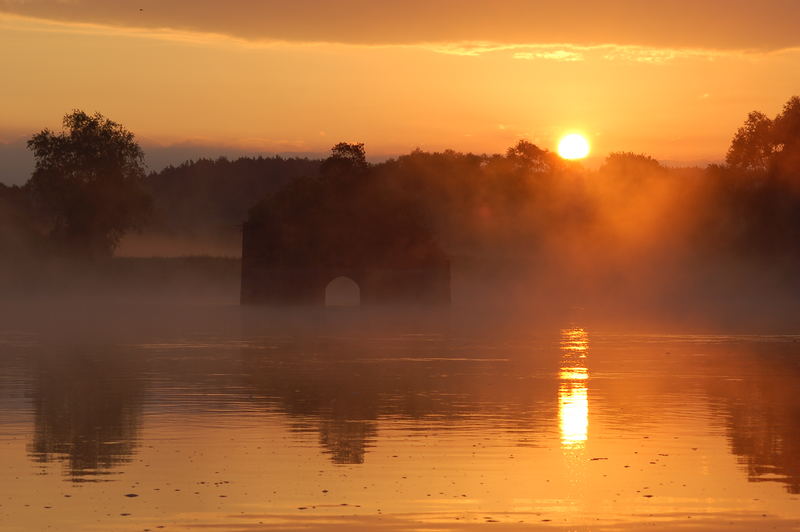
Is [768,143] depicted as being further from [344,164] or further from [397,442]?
[397,442]

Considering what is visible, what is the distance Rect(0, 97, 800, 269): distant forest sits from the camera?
97.3m

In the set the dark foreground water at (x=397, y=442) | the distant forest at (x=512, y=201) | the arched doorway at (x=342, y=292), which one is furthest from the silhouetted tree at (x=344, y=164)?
the dark foreground water at (x=397, y=442)

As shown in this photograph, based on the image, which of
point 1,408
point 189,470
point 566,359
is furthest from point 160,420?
point 566,359

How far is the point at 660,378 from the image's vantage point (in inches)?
1241

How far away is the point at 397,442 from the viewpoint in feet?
64.8

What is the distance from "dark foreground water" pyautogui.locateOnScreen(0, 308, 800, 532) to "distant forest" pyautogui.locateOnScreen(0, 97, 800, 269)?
169ft

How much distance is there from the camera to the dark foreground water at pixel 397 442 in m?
14.3

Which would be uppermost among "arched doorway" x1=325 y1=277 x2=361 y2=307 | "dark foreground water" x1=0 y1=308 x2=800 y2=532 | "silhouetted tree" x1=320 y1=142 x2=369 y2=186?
"silhouetted tree" x1=320 y1=142 x2=369 y2=186

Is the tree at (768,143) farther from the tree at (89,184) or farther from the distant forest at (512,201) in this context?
the tree at (89,184)

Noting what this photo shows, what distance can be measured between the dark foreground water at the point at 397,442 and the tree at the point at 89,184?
62.4m

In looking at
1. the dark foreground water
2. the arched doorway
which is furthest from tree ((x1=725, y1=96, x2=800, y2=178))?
the dark foreground water

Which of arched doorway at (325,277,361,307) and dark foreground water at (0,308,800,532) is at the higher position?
arched doorway at (325,277,361,307)

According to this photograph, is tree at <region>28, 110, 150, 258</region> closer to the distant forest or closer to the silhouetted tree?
the distant forest

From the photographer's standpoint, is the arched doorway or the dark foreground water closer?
the dark foreground water
